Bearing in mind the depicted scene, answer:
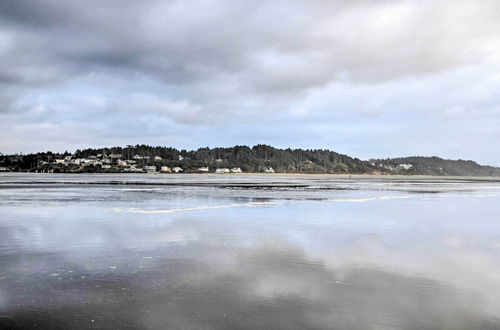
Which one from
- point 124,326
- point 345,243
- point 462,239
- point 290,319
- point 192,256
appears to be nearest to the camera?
point 124,326

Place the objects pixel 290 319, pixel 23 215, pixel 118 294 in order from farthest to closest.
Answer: pixel 23 215
pixel 118 294
pixel 290 319

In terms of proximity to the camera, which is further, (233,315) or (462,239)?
(462,239)

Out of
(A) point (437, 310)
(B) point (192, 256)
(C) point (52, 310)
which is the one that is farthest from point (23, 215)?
(A) point (437, 310)

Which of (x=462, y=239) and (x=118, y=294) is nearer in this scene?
(x=118, y=294)

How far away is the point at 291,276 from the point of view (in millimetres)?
8055

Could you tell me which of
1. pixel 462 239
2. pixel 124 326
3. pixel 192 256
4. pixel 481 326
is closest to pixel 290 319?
pixel 124 326

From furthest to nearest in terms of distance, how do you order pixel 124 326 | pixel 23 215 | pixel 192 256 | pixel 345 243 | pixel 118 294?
pixel 23 215, pixel 345 243, pixel 192 256, pixel 118 294, pixel 124 326

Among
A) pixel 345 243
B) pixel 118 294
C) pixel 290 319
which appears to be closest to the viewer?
pixel 290 319

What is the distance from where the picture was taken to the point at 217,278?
7832mm

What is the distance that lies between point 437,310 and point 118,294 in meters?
5.14

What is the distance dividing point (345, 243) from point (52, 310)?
8506 mm

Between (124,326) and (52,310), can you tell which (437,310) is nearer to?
(124,326)

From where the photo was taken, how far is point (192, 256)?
9938 millimetres

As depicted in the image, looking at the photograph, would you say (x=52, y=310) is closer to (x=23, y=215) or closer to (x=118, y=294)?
(x=118, y=294)
